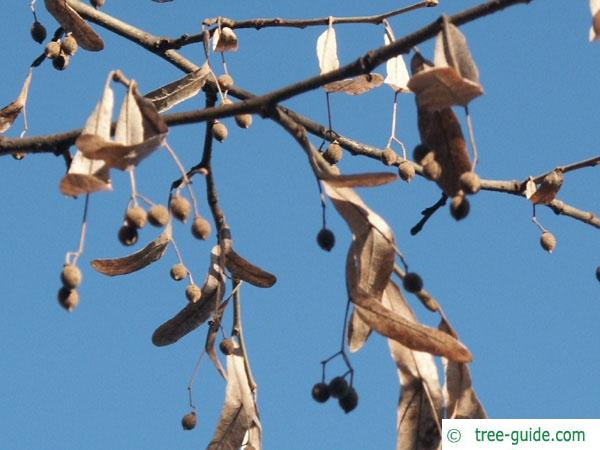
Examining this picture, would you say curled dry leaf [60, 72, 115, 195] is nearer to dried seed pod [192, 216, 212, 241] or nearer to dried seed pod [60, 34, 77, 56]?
dried seed pod [192, 216, 212, 241]

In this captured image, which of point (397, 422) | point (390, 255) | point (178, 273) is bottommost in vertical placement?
point (397, 422)

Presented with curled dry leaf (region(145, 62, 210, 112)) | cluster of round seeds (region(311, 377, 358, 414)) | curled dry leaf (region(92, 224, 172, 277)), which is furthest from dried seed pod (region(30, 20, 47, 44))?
cluster of round seeds (region(311, 377, 358, 414))

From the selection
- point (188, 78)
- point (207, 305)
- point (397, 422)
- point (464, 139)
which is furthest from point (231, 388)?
point (464, 139)

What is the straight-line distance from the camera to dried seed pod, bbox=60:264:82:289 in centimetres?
175

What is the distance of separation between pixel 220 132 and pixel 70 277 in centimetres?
71

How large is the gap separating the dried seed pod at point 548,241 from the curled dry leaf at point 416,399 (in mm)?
774

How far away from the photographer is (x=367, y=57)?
5.28ft

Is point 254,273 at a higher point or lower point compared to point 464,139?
higher

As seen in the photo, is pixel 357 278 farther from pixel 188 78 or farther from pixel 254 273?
pixel 188 78

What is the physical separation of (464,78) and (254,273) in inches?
30.1

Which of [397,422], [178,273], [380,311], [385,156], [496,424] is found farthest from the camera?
[496,424]

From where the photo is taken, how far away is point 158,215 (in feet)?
5.81

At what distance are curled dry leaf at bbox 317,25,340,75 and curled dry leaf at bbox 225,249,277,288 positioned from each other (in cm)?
58

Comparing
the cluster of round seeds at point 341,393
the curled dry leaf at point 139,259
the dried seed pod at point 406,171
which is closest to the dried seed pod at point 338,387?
the cluster of round seeds at point 341,393
